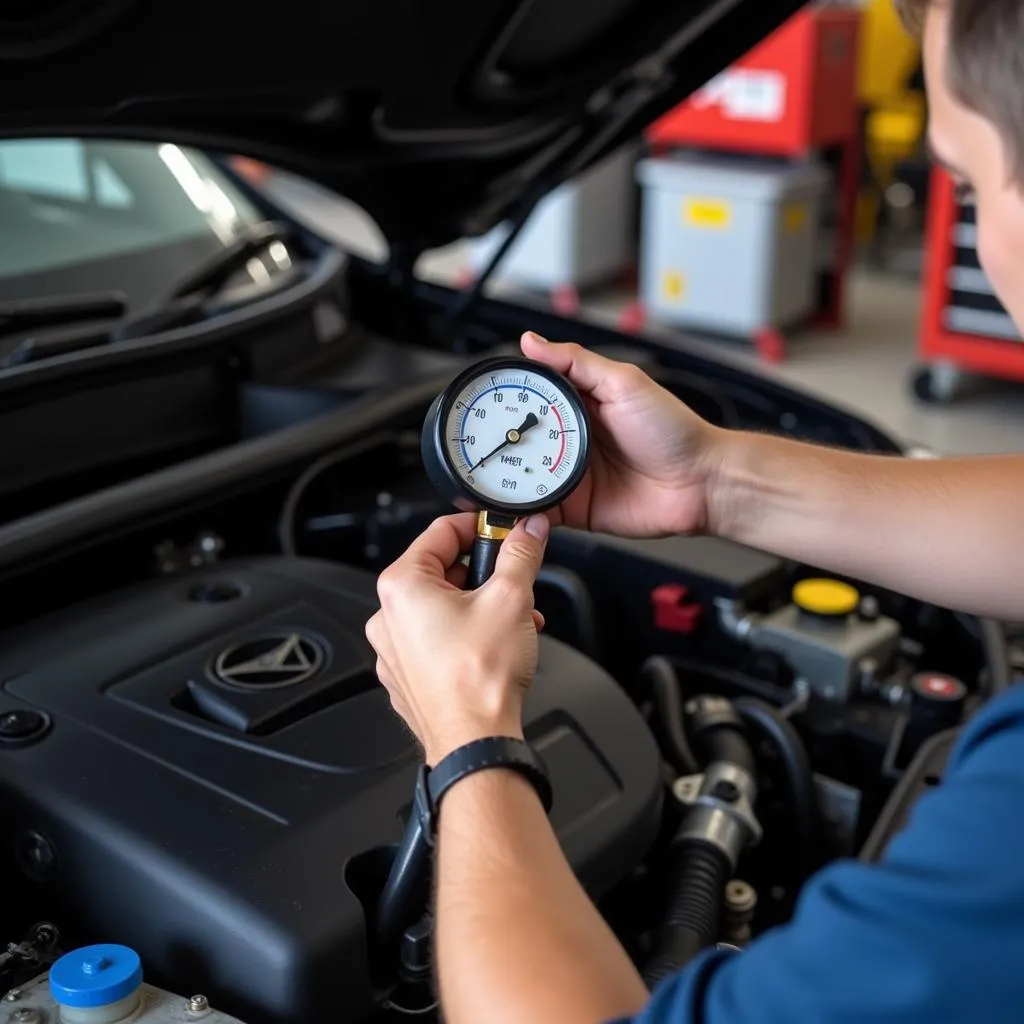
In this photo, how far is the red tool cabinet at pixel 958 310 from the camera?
409cm

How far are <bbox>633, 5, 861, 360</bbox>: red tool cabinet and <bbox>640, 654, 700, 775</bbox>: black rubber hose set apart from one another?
3586 mm

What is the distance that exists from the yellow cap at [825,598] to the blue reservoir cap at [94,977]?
745 mm

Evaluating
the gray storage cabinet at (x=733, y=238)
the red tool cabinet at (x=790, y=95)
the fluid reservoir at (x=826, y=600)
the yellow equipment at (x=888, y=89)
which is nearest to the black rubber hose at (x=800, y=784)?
the fluid reservoir at (x=826, y=600)

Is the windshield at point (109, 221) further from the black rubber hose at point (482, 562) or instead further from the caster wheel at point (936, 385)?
the caster wheel at point (936, 385)

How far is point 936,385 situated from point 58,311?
338 cm

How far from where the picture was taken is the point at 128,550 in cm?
131

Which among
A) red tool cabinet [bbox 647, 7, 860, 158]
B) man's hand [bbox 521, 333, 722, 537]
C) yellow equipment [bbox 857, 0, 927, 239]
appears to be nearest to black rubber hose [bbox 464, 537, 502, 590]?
man's hand [bbox 521, 333, 722, 537]

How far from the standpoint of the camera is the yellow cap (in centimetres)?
134

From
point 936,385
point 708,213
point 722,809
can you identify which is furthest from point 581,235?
point 722,809

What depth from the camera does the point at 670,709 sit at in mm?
1280

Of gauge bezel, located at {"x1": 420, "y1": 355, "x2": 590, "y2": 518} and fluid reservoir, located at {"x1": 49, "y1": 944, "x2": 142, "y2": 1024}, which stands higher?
gauge bezel, located at {"x1": 420, "y1": 355, "x2": 590, "y2": 518}

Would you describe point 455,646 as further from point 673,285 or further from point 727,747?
point 673,285

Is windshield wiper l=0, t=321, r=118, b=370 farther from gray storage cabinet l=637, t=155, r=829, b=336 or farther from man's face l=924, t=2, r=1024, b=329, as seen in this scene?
gray storage cabinet l=637, t=155, r=829, b=336

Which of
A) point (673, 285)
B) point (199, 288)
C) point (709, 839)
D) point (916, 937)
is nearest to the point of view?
point (916, 937)
